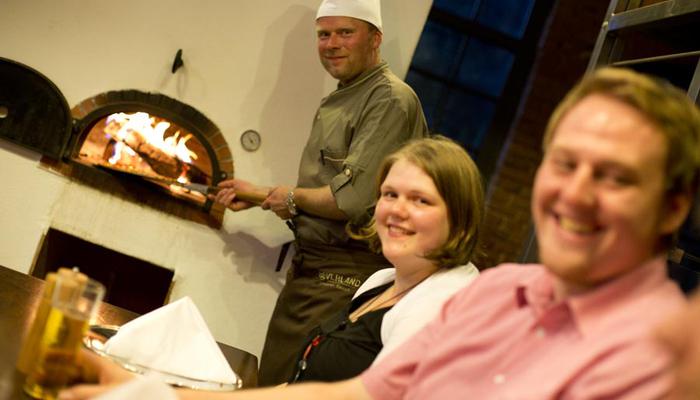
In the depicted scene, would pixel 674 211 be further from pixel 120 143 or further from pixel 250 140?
pixel 120 143

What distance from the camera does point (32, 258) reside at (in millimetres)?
3750

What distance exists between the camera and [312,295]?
318 centimetres

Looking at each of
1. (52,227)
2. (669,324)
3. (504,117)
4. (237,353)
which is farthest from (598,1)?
(669,324)

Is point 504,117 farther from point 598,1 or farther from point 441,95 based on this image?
point 598,1

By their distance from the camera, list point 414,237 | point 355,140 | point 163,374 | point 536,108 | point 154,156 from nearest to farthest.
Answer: point 163,374 → point 414,237 → point 355,140 → point 154,156 → point 536,108

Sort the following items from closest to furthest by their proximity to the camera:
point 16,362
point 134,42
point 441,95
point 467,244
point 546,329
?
point 546,329, point 16,362, point 467,244, point 134,42, point 441,95

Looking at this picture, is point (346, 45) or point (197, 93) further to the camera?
point (197, 93)

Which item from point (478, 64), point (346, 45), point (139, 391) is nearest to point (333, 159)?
point (346, 45)

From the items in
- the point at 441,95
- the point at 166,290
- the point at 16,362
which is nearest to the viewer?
the point at 16,362

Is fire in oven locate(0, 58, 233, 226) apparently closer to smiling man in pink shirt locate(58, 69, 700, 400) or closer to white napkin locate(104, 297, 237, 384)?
white napkin locate(104, 297, 237, 384)

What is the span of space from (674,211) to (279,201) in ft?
7.79

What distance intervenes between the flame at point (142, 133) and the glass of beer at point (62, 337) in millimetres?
2504

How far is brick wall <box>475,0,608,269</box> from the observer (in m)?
5.16

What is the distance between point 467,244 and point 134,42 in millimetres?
2277
